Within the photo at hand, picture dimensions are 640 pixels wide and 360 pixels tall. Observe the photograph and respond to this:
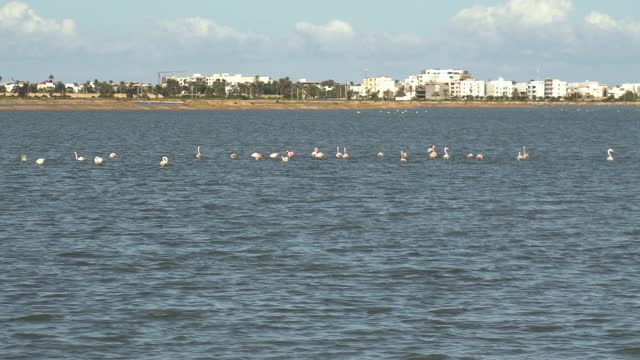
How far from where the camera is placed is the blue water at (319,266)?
94.4ft

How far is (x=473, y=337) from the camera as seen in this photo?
28938mm

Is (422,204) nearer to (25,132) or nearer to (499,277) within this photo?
(499,277)

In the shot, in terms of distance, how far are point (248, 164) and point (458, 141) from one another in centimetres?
4845

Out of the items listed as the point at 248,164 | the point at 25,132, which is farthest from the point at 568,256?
the point at 25,132

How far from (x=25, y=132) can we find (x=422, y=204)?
105m

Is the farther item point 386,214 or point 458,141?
point 458,141

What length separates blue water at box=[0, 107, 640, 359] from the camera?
28766mm

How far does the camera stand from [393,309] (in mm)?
32000

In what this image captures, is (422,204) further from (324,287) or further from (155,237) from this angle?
(324,287)

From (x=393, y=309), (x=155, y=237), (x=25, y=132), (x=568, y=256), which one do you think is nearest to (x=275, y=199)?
(x=155, y=237)

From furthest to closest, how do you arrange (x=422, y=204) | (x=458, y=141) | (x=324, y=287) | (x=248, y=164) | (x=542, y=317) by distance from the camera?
(x=458, y=141), (x=248, y=164), (x=422, y=204), (x=324, y=287), (x=542, y=317)

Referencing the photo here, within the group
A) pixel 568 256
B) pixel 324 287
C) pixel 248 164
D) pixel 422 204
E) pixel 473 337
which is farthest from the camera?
pixel 248 164

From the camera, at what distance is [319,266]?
38656 millimetres

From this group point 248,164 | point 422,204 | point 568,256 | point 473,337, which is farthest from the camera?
point 248,164
